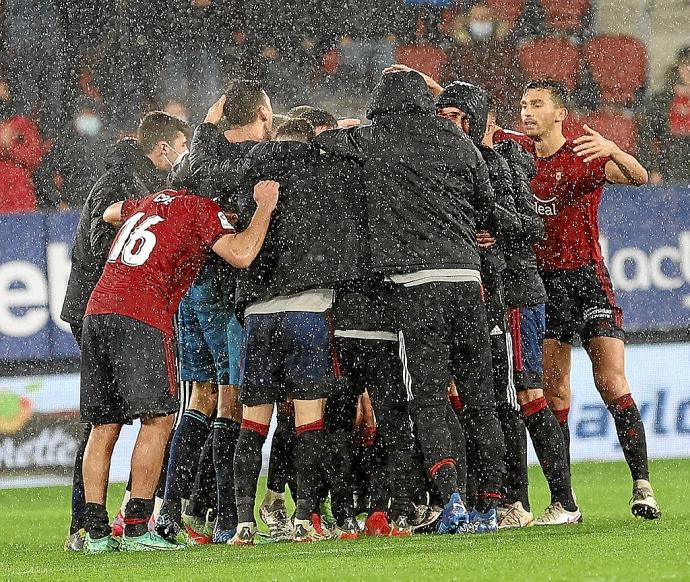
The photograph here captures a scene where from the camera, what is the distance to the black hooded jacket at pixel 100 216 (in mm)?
6246

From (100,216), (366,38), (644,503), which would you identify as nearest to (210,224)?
(100,216)

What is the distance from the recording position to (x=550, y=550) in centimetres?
479

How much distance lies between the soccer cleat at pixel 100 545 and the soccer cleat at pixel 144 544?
4cm

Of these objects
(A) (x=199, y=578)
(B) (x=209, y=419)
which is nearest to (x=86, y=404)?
(B) (x=209, y=419)

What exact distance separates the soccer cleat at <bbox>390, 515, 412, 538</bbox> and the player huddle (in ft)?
0.05

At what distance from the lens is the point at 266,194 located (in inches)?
225

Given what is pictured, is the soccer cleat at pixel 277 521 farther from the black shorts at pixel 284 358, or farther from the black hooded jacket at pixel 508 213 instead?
the black hooded jacket at pixel 508 213

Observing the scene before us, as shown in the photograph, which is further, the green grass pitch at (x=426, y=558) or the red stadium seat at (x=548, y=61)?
the red stadium seat at (x=548, y=61)

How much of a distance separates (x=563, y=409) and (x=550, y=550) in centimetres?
192

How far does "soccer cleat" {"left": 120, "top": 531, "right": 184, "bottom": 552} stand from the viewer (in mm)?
5465

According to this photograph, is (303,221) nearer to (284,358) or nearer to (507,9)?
(284,358)

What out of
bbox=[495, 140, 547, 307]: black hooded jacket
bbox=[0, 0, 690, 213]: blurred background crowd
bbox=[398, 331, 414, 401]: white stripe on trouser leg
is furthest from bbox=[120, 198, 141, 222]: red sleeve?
bbox=[0, 0, 690, 213]: blurred background crowd

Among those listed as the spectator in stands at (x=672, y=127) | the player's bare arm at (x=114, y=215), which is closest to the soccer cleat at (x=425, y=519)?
the player's bare arm at (x=114, y=215)

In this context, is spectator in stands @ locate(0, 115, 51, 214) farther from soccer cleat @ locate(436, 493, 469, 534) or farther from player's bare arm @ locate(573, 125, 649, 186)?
soccer cleat @ locate(436, 493, 469, 534)
